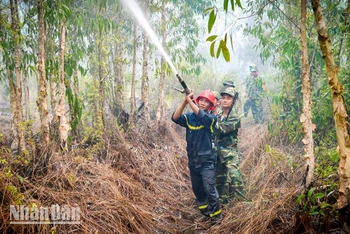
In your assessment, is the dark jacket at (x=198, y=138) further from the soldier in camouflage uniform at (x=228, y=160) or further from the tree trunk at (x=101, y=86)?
the tree trunk at (x=101, y=86)

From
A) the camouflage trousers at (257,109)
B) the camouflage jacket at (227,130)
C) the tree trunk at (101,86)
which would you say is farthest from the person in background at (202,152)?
the camouflage trousers at (257,109)

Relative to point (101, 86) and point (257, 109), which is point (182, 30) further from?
point (101, 86)

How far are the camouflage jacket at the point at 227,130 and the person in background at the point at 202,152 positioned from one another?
32 cm

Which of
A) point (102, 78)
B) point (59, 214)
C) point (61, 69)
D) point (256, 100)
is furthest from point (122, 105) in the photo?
point (256, 100)

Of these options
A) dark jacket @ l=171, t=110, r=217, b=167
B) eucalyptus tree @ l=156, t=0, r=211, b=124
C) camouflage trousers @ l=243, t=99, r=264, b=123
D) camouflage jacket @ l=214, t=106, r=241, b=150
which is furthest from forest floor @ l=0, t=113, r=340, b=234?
camouflage trousers @ l=243, t=99, r=264, b=123

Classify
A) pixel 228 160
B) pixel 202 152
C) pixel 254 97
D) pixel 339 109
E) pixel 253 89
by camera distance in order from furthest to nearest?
pixel 253 89 → pixel 254 97 → pixel 228 160 → pixel 202 152 → pixel 339 109

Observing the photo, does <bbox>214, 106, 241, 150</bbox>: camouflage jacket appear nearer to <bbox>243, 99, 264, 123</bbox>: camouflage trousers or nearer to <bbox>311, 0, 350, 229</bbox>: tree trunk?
<bbox>311, 0, 350, 229</bbox>: tree trunk

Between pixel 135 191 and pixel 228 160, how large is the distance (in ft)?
5.12

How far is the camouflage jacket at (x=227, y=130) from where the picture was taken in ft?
13.4

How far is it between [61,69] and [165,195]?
2.65 meters

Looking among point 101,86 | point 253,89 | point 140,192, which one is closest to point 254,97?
point 253,89

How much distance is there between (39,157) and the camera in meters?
3.39

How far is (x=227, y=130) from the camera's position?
4078 mm

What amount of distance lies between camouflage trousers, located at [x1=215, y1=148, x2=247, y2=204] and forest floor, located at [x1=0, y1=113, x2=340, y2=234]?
176 millimetres
